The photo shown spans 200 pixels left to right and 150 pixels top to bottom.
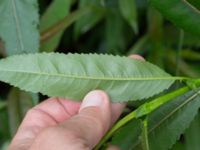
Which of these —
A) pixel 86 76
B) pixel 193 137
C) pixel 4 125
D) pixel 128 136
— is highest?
pixel 86 76

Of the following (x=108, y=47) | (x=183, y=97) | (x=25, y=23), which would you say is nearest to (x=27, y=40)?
(x=25, y=23)

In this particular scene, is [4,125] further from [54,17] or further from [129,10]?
[129,10]

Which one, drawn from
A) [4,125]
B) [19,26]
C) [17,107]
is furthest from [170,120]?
[4,125]

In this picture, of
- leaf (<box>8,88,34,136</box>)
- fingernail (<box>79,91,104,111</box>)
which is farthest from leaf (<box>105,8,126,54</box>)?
fingernail (<box>79,91,104,111</box>)

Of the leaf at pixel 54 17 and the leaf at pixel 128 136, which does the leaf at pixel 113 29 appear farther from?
the leaf at pixel 128 136

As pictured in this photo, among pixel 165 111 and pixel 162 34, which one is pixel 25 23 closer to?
pixel 165 111

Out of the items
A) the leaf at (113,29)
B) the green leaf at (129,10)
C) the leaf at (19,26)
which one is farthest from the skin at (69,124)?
the leaf at (113,29)

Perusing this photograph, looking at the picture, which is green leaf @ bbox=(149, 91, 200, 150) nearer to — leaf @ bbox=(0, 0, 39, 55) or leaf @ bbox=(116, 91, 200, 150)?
leaf @ bbox=(116, 91, 200, 150)
